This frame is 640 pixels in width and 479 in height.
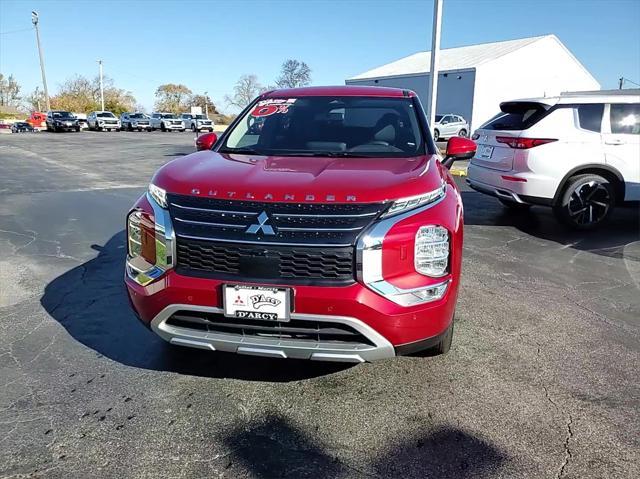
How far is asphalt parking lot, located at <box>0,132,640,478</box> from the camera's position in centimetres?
228

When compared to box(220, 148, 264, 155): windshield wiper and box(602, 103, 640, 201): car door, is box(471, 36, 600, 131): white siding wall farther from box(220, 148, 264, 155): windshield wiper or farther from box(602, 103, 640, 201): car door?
box(220, 148, 264, 155): windshield wiper

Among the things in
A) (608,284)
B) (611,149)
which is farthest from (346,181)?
(611,149)

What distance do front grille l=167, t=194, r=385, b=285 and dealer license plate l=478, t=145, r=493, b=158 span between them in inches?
202

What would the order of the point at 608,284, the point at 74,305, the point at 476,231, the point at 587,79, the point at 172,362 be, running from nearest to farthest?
1. the point at 172,362
2. the point at 74,305
3. the point at 608,284
4. the point at 476,231
5. the point at 587,79

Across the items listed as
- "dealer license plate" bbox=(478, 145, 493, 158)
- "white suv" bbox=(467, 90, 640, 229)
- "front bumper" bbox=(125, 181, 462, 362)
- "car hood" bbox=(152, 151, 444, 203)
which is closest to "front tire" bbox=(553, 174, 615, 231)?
"white suv" bbox=(467, 90, 640, 229)

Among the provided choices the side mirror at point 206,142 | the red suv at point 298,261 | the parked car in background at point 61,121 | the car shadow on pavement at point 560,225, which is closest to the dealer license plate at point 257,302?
the red suv at point 298,261

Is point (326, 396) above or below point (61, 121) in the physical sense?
below

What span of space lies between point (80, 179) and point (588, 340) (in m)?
11.3

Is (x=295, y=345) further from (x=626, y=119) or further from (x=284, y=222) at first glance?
(x=626, y=119)

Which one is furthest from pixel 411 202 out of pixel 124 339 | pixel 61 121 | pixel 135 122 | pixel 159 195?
pixel 135 122

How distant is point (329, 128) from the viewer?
3.86m

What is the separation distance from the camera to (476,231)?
6969 mm

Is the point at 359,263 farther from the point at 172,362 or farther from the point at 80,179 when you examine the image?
the point at 80,179

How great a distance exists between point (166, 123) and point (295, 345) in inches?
1737
